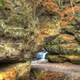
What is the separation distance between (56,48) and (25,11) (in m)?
7.46

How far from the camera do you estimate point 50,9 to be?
2353 cm

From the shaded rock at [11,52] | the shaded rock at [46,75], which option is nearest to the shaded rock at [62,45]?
the shaded rock at [46,75]

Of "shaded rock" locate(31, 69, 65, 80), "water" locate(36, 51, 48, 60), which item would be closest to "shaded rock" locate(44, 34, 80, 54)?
"water" locate(36, 51, 48, 60)

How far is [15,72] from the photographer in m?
11.4

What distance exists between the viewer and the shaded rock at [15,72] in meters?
10.8

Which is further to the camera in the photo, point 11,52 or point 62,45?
point 62,45

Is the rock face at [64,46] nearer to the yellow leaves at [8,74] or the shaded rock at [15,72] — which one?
the shaded rock at [15,72]

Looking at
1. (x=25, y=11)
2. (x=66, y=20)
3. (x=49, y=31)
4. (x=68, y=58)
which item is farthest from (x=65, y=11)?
(x=25, y=11)

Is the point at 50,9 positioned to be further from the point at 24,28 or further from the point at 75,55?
the point at 24,28

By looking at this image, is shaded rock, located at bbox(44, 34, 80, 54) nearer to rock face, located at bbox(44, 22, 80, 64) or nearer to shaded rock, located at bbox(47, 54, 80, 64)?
rock face, located at bbox(44, 22, 80, 64)

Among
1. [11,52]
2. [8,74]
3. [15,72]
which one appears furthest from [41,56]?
[8,74]

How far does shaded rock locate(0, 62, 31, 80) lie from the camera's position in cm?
1075

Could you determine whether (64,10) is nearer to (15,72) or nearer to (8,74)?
(15,72)

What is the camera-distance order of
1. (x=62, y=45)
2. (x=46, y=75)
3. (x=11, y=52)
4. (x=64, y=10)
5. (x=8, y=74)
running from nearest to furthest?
(x=8, y=74) → (x=11, y=52) → (x=46, y=75) → (x=62, y=45) → (x=64, y=10)
